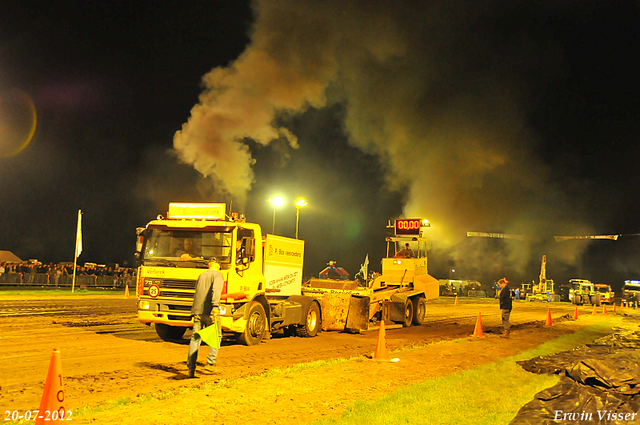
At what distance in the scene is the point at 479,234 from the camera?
242 ft

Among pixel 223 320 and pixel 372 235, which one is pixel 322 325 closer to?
pixel 223 320

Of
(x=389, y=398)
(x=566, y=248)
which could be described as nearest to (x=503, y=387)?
(x=389, y=398)

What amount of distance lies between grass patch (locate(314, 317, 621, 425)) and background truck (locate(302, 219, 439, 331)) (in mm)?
7222

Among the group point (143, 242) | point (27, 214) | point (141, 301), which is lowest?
point (141, 301)

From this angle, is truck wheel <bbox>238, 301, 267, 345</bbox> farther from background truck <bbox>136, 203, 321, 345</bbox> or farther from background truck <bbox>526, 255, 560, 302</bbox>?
background truck <bbox>526, 255, 560, 302</bbox>

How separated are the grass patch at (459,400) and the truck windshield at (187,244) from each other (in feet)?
19.4

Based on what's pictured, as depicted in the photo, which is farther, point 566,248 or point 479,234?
point 566,248

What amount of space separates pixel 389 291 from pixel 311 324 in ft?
18.3

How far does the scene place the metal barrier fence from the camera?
124ft

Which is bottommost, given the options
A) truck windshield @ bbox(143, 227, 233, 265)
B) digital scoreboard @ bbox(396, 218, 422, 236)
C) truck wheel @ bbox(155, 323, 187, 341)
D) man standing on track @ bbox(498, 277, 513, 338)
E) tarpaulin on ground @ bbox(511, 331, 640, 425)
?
truck wheel @ bbox(155, 323, 187, 341)

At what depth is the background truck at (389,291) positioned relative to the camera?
17438 millimetres

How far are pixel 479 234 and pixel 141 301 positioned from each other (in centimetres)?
6705

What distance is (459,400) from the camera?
7641 millimetres

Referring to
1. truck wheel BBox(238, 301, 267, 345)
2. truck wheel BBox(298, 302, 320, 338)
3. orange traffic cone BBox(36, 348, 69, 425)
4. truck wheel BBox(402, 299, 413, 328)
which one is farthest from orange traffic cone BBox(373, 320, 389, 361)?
truck wheel BBox(402, 299, 413, 328)
